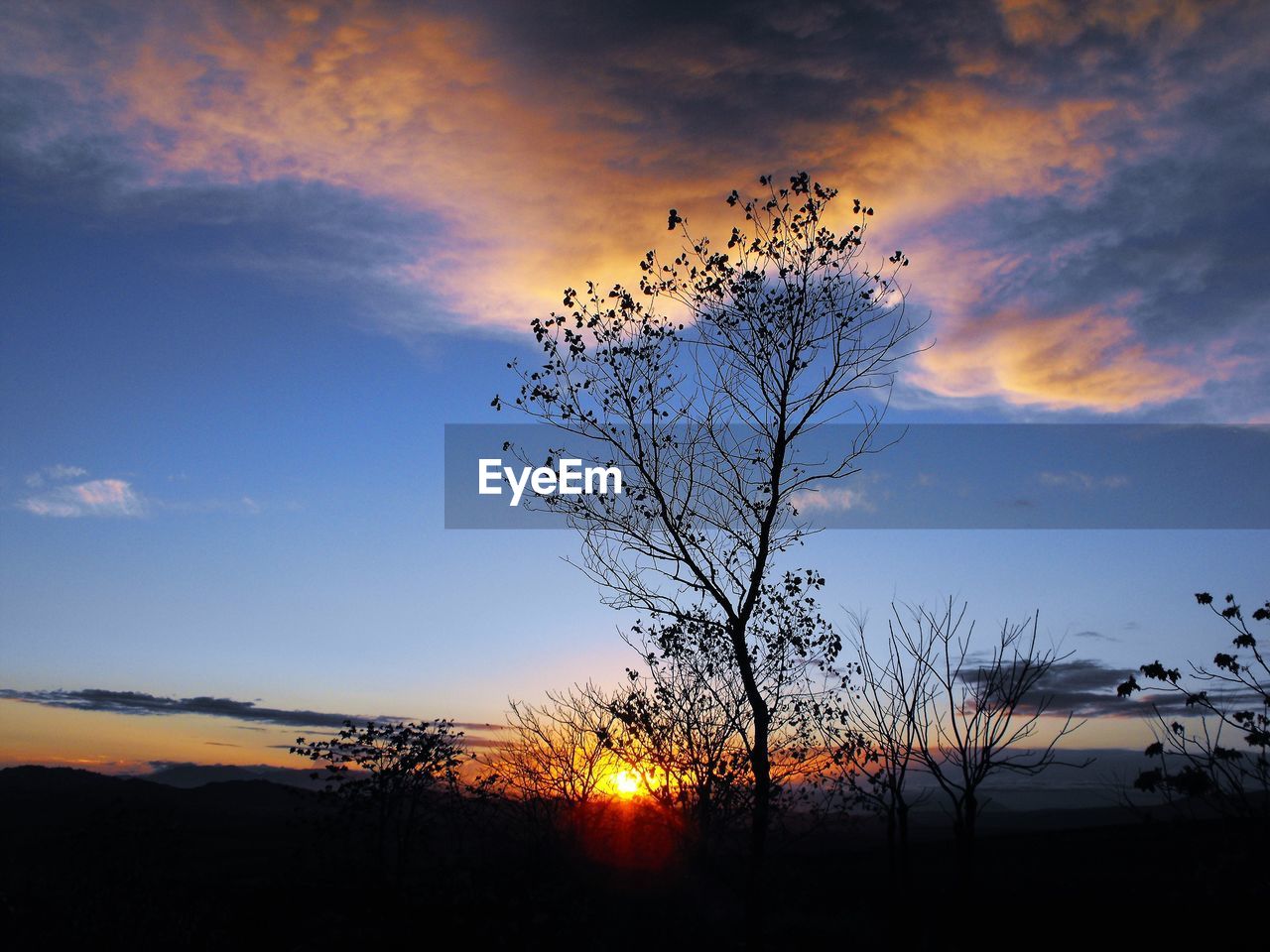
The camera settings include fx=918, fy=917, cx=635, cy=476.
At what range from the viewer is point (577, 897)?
3056 centimetres

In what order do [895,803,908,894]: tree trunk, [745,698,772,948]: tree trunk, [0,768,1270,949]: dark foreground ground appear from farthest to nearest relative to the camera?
[895,803,908,894]: tree trunk
[0,768,1270,949]: dark foreground ground
[745,698,772,948]: tree trunk

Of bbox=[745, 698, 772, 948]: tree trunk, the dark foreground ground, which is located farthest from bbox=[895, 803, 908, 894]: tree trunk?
bbox=[745, 698, 772, 948]: tree trunk

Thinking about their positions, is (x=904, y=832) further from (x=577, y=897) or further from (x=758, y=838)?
(x=577, y=897)

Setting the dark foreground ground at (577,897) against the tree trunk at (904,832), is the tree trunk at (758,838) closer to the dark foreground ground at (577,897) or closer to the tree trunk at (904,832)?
the dark foreground ground at (577,897)

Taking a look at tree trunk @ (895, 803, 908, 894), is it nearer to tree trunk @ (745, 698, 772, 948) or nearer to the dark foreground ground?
the dark foreground ground

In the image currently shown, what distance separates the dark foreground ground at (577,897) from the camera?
22562 millimetres

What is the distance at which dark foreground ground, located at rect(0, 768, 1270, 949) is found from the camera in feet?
74.0

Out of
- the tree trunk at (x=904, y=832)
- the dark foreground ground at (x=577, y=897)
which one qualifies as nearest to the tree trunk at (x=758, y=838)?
the dark foreground ground at (x=577, y=897)

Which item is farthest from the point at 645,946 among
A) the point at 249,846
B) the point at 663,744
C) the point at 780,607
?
the point at 249,846

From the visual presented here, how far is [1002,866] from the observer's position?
55312 mm

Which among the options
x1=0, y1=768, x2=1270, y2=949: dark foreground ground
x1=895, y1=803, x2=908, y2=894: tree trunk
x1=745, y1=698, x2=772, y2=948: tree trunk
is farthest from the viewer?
x1=895, y1=803, x2=908, y2=894: tree trunk

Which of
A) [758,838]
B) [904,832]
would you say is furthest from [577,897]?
[758,838]

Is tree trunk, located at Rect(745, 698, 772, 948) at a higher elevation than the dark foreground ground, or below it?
higher

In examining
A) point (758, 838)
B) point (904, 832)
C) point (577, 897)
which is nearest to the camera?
point (758, 838)
